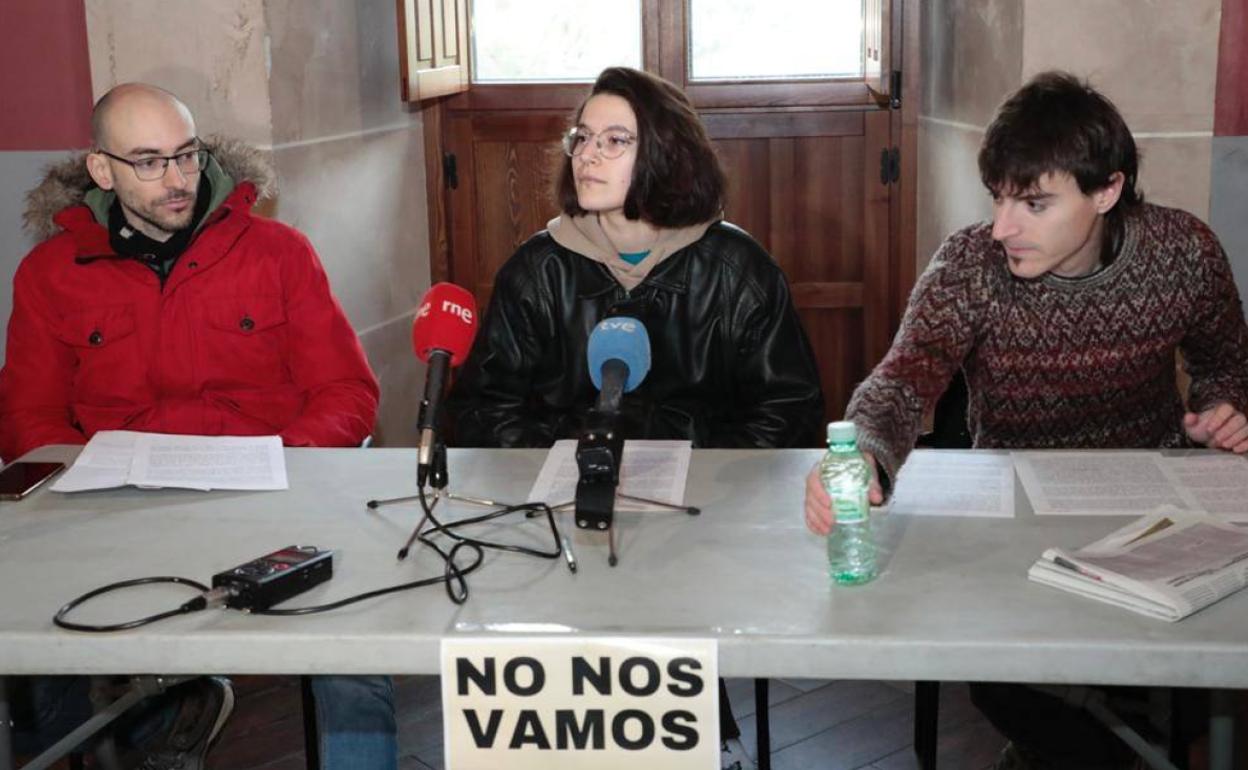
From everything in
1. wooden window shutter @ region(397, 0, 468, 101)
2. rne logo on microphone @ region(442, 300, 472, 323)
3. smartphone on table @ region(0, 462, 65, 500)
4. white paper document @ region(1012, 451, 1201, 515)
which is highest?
wooden window shutter @ region(397, 0, 468, 101)

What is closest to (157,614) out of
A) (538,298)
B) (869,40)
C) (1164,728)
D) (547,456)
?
(547,456)

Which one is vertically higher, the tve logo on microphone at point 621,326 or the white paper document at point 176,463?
the tve logo on microphone at point 621,326

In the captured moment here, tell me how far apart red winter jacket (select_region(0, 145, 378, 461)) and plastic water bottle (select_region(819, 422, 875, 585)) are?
1.19 meters

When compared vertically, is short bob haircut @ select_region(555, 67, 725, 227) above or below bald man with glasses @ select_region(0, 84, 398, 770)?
above

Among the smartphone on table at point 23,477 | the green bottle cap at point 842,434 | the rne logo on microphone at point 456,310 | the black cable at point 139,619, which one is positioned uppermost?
the rne logo on microphone at point 456,310

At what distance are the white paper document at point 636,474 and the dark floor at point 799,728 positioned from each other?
0.82 m

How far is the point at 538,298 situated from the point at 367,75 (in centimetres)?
178

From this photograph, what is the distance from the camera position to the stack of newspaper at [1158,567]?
1.57 m

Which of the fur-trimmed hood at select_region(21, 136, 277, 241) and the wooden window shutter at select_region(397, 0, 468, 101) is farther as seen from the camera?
the wooden window shutter at select_region(397, 0, 468, 101)

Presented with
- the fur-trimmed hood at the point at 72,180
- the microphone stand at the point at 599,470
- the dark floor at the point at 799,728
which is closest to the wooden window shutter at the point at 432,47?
the fur-trimmed hood at the point at 72,180

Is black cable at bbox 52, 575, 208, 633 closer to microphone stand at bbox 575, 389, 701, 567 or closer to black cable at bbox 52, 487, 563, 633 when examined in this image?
black cable at bbox 52, 487, 563, 633

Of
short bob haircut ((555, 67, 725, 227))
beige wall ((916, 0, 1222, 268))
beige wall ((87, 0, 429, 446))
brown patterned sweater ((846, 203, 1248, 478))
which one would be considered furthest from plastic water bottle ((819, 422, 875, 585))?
beige wall ((87, 0, 429, 446))

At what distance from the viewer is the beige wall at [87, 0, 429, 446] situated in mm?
3584

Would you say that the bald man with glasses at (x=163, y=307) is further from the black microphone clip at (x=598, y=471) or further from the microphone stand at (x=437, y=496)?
the black microphone clip at (x=598, y=471)
